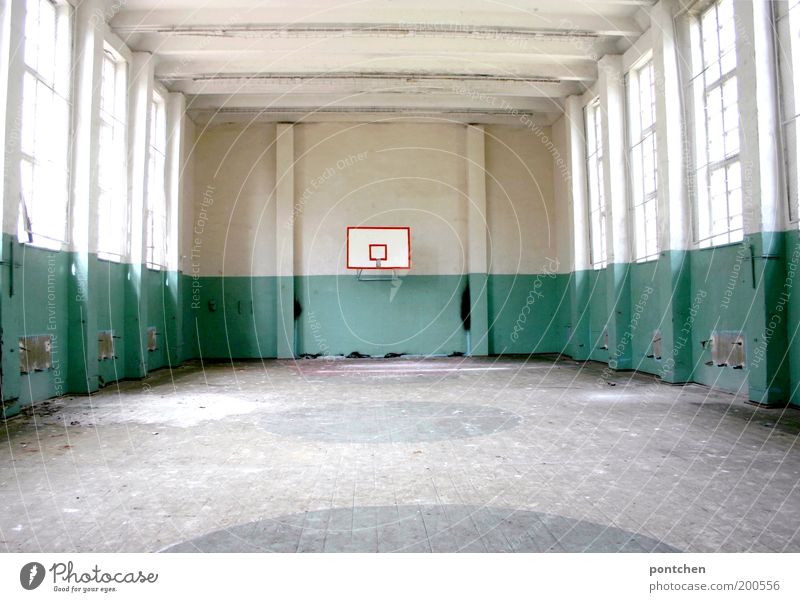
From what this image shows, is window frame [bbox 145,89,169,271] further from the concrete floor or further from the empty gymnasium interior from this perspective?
the concrete floor

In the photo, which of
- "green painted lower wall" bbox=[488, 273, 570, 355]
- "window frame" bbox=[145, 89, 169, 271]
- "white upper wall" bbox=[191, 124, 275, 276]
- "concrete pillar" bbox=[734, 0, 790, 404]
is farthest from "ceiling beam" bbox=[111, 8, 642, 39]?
"green painted lower wall" bbox=[488, 273, 570, 355]

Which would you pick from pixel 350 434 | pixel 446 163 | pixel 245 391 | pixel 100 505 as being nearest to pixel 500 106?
pixel 446 163

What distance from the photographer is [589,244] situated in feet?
31.4

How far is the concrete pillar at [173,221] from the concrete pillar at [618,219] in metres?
6.87

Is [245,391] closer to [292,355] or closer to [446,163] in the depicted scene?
[292,355]

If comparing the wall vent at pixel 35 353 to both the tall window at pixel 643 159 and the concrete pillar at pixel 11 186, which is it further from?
the tall window at pixel 643 159

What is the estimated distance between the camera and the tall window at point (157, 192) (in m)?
8.53

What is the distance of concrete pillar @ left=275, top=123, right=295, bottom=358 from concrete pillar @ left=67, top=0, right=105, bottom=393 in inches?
181

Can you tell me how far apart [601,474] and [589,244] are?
726 cm

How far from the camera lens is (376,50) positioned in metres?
7.94

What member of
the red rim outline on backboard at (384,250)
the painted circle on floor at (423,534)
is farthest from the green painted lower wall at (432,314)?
the painted circle on floor at (423,534)

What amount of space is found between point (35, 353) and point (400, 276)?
6.79m

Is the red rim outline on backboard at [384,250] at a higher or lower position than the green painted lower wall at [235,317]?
higher

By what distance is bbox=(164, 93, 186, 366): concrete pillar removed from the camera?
352 inches
